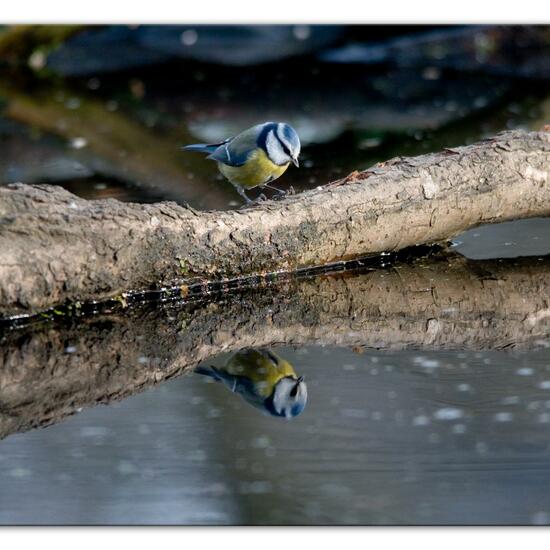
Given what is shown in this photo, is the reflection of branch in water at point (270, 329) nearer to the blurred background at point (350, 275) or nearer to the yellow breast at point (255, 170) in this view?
the blurred background at point (350, 275)

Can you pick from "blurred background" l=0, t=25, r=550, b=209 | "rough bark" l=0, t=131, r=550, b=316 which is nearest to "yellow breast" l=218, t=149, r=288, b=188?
"rough bark" l=0, t=131, r=550, b=316

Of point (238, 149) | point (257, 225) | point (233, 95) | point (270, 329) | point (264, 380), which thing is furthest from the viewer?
point (233, 95)

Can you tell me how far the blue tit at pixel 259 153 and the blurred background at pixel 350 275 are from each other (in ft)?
2.92

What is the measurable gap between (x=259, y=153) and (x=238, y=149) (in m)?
0.10

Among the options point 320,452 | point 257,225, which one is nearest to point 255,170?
point 257,225

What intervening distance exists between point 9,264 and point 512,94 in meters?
5.68

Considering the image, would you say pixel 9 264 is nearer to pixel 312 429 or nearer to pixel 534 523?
pixel 312 429

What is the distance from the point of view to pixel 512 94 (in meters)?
8.62

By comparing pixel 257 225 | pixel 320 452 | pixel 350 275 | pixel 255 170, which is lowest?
pixel 320 452

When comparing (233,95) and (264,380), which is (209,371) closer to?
(264,380)

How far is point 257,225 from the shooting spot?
4.36m

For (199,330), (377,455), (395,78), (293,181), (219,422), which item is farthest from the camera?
(395,78)

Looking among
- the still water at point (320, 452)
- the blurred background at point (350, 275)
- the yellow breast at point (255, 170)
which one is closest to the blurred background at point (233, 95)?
the blurred background at point (350, 275)

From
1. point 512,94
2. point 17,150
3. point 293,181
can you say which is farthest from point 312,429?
point 512,94
